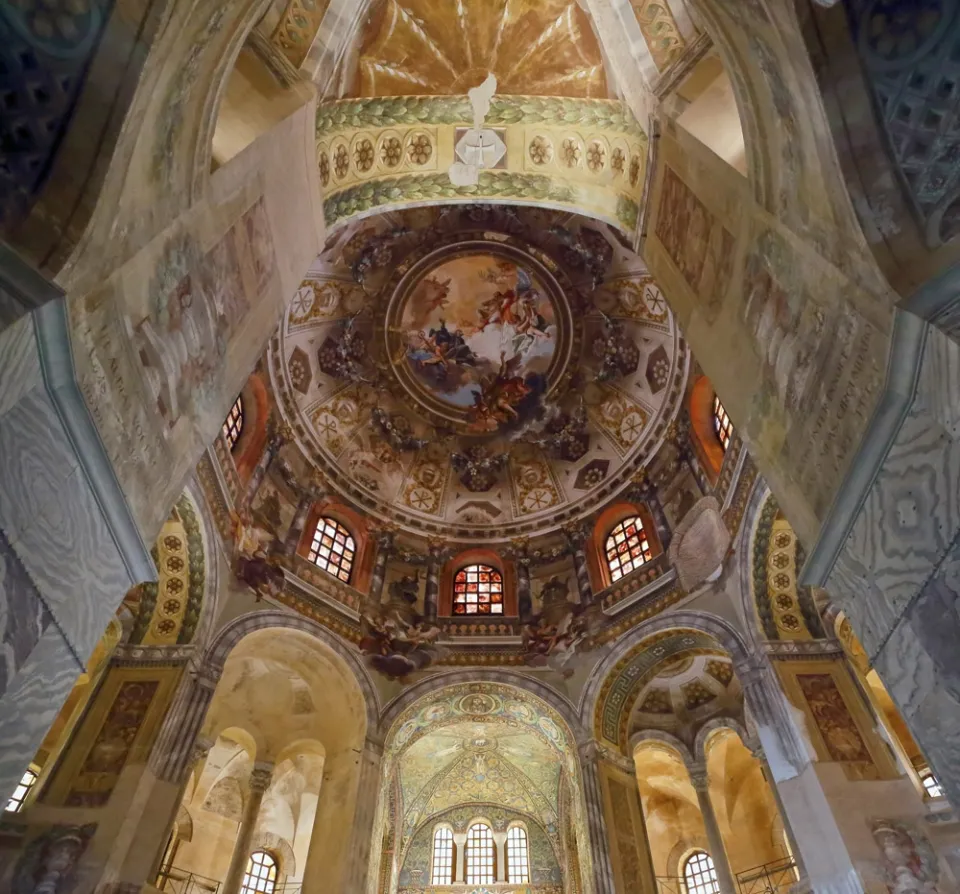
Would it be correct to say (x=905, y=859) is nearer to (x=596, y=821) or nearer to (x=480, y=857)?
(x=596, y=821)

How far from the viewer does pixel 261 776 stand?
563 inches

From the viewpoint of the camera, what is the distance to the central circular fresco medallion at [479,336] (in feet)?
64.0

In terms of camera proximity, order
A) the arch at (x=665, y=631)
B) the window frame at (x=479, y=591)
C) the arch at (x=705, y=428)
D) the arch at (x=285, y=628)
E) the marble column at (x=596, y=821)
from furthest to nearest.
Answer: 1. the window frame at (x=479, y=591)
2. the arch at (x=705, y=428)
3. the arch at (x=665, y=631)
4. the arch at (x=285, y=628)
5. the marble column at (x=596, y=821)

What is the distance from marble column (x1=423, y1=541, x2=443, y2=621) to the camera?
16.9 meters

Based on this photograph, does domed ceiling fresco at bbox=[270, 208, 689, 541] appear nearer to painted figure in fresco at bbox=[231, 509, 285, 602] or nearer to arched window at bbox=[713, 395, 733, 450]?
arched window at bbox=[713, 395, 733, 450]

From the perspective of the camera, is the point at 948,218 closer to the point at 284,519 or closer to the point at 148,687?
the point at 148,687

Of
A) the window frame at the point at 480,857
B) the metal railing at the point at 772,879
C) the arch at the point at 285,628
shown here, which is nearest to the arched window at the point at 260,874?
the arch at the point at 285,628

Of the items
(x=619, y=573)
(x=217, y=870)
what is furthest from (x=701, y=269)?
(x=217, y=870)

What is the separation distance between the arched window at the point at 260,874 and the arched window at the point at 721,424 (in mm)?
14025

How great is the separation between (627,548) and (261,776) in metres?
9.89

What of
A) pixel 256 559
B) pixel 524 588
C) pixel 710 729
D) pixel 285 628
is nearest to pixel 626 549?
pixel 524 588

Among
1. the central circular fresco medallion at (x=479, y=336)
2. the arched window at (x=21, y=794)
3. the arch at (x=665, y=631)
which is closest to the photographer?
the arched window at (x=21, y=794)

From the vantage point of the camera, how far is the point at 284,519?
52.5 ft

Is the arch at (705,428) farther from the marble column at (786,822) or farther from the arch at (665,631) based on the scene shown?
the marble column at (786,822)
